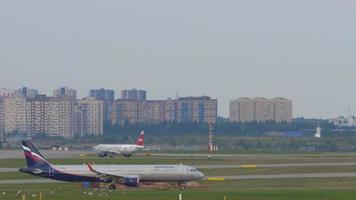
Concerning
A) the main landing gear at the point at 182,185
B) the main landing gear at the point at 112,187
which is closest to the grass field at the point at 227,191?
the main landing gear at the point at 182,185

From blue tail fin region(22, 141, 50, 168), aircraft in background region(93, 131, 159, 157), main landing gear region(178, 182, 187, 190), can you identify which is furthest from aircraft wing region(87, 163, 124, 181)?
aircraft in background region(93, 131, 159, 157)

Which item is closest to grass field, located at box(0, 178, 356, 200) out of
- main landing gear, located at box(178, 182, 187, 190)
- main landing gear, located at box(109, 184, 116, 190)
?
Answer: main landing gear, located at box(178, 182, 187, 190)

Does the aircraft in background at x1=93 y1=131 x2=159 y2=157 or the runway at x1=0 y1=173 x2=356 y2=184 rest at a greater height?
the aircraft in background at x1=93 y1=131 x2=159 y2=157

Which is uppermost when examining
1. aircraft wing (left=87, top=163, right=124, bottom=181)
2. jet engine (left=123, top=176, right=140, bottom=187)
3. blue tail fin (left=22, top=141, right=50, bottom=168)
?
blue tail fin (left=22, top=141, right=50, bottom=168)

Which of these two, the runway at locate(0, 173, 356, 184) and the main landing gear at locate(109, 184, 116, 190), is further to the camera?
the runway at locate(0, 173, 356, 184)

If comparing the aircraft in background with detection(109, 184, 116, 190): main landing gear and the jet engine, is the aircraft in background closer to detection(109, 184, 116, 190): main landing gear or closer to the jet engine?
the jet engine

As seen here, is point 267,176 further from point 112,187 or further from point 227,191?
point 227,191

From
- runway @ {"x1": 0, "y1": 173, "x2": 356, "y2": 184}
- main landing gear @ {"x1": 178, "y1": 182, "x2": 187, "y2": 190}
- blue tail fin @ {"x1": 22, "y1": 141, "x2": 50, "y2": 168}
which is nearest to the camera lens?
main landing gear @ {"x1": 178, "y1": 182, "x2": 187, "y2": 190}

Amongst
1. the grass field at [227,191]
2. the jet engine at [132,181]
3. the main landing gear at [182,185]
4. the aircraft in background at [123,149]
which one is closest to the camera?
the grass field at [227,191]

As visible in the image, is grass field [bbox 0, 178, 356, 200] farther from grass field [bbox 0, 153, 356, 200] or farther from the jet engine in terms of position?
the jet engine

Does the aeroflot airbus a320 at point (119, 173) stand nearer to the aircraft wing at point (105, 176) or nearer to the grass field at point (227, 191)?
the aircraft wing at point (105, 176)

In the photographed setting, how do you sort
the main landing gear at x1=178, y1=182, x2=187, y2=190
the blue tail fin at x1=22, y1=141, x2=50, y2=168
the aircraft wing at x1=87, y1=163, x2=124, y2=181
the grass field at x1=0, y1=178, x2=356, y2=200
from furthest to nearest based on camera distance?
1. the blue tail fin at x1=22, y1=141, x2=50, y2=168
2. the aircraft wing at x1=87, y1=163, x2=124, y2=181
3. the main landing gear at x1=178, y1=182, x2=187, y2=190
4. the grass field at x1=0, y1=178, x2=356, y2=200

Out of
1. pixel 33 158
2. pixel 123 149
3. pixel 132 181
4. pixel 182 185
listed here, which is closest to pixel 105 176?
pixel 132 181

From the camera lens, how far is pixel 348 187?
84062 millimetres
